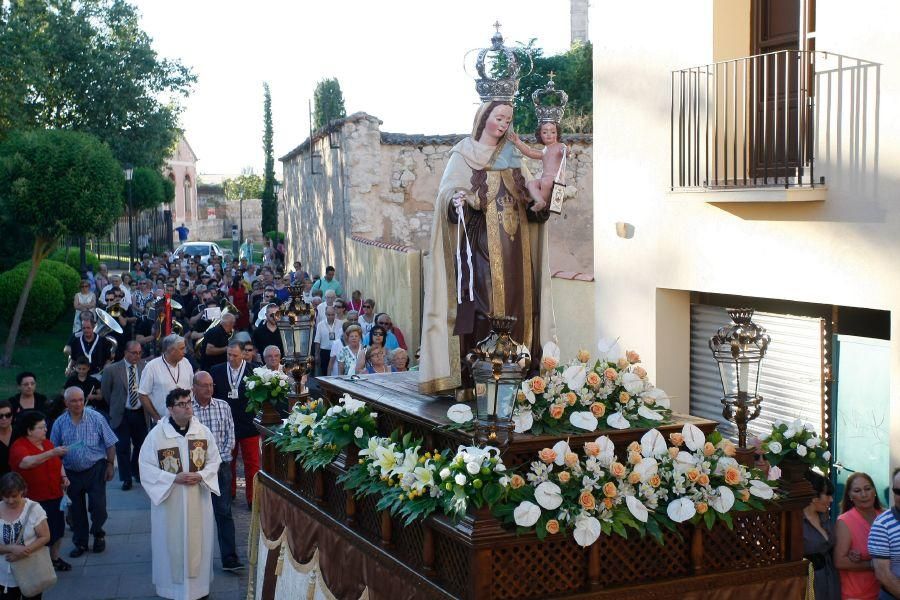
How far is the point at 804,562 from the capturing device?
20.6ft

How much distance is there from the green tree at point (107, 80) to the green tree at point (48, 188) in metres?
9.15

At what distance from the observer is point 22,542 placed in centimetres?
833

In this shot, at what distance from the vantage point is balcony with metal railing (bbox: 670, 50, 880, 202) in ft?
29.2

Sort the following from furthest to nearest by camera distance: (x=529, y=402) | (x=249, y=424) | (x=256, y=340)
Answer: (x=256, y=340)
(x=249, y=424)
(x=529, y=402)

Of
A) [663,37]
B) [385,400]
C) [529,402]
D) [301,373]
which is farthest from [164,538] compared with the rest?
[663,37]

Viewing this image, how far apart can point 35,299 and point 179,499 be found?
15654mm

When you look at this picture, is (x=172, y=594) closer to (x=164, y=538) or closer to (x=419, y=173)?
(x=164, y=538)

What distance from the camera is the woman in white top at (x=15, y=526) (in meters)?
8.27

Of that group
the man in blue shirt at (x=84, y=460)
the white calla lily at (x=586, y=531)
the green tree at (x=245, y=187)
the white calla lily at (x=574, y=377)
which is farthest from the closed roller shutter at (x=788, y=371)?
the green tree at (x=245, y=187)

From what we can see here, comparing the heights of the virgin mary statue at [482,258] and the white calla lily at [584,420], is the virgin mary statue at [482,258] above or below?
above

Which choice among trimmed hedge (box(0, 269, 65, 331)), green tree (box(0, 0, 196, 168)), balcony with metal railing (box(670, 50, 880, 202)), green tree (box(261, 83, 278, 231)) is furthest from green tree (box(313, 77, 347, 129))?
balcony with metal railing (box(670, 50, 880, 202))

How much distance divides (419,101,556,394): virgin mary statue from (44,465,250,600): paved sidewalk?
3.83 metres

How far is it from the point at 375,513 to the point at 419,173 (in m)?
14.9

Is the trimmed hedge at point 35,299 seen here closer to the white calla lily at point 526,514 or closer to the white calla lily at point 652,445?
the white calla lily at point 652,445
